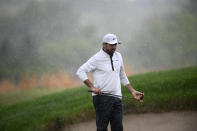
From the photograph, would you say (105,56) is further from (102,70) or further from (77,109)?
(77,109)

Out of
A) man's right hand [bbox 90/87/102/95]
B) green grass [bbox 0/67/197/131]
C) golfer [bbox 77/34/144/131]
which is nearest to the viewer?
man's right hand [bbox 90/87/102/95]

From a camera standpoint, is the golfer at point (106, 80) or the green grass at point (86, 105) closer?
the golfer at point (106, 80)

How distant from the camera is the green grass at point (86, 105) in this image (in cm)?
837

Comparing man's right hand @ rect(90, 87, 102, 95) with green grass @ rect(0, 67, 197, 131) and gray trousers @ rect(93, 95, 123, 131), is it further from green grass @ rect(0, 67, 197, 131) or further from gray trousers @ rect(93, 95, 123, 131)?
green grass @ rect(0, 67, 197, 131)

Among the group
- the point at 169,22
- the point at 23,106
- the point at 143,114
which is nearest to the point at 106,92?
the point at 143,114

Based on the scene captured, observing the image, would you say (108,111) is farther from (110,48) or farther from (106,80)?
(110,48)

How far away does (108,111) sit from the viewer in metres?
5.07

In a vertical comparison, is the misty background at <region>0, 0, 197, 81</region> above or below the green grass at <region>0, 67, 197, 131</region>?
above

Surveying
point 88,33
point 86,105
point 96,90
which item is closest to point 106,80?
point 96,90

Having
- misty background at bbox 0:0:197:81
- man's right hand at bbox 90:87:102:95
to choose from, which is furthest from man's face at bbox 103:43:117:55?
misty background at bbox 0:0:197:81

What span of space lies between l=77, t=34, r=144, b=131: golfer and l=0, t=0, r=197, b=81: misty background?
1298 centimetres

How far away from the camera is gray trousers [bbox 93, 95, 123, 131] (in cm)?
505

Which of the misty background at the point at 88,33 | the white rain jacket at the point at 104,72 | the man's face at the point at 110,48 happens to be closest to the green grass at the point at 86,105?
the white rain jacket at the point at 104,72

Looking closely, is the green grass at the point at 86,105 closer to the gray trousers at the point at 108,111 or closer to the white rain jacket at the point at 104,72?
the gray trousers at the point at 108,111
